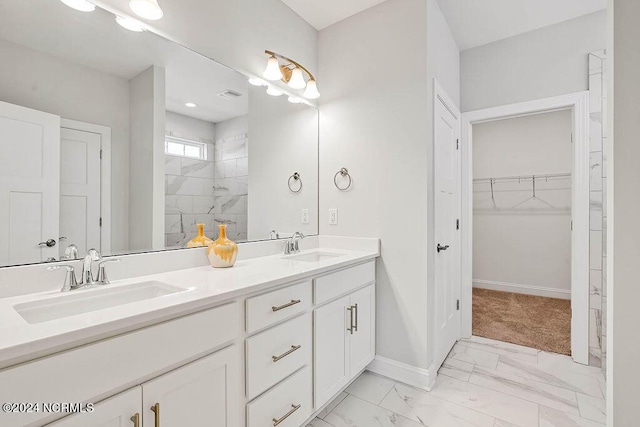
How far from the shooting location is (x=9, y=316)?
2.88ft

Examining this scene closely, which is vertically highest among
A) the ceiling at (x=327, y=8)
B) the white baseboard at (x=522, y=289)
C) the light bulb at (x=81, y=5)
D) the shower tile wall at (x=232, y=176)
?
the ceiling at (x=327, y=8)

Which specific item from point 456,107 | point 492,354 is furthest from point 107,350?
point 456,107

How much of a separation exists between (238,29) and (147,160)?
100 centimetres

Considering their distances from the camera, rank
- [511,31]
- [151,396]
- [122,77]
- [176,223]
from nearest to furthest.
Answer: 1. [151,396]
2. [122,77]
3. [176,223]
4. [511,31]

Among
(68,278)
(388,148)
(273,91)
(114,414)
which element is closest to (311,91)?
(273,91)

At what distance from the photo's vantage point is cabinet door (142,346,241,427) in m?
0.91

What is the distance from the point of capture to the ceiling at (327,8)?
2156 mm

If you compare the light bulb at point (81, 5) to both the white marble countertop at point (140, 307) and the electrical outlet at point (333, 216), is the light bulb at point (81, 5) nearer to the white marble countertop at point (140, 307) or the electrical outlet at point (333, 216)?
the white marble countertop at point (140, 307)

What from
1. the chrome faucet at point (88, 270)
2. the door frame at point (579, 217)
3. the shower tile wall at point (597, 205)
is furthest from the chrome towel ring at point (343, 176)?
the shower tile wall at point (597, 205)

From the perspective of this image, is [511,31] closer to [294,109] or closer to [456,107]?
[456,107]

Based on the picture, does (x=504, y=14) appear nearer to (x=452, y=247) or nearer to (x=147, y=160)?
(x=452, y=247)

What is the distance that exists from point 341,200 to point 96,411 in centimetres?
182

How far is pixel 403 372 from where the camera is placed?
2.04 m

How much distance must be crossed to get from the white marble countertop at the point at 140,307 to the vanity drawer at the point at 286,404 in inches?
18.0
